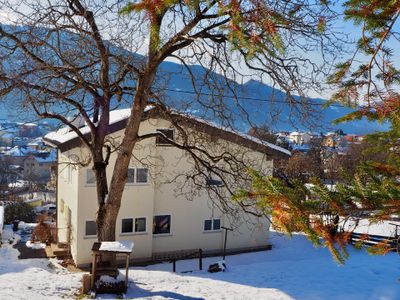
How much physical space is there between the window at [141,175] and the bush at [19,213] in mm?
14294

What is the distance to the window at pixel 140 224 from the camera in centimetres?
1653

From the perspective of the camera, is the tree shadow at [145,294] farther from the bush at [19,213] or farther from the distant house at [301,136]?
the bush at [19,213]

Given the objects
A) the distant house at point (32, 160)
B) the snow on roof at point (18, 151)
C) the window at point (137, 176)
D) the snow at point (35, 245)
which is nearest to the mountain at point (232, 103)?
the window at point (137, 176)

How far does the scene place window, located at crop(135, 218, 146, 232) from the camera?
16.5 m

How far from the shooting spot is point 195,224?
17.5 meters

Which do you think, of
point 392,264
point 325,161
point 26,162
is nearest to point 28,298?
point 392,264

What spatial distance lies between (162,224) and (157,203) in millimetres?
913

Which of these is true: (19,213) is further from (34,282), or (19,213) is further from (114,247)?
(114,247)

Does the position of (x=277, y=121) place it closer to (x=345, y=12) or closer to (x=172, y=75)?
(x=172, y=75)

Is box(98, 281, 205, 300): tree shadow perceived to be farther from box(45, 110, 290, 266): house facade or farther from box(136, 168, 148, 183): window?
box(136, 168, 148, 183): window

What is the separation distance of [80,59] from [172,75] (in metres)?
2.15

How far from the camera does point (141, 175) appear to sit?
653 inches

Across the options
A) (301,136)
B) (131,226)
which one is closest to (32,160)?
(131,226)

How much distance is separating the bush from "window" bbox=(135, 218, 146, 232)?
13.9m
